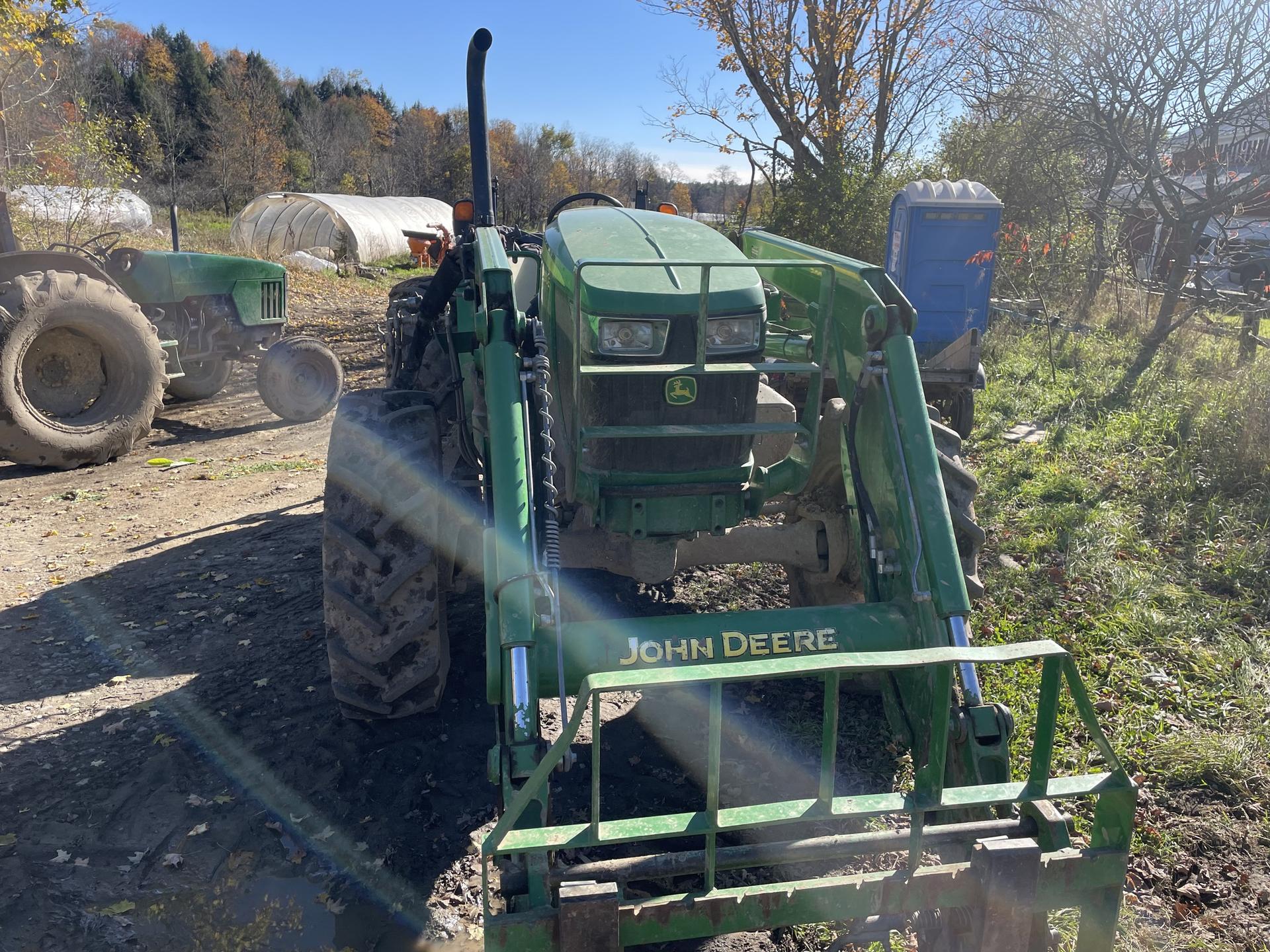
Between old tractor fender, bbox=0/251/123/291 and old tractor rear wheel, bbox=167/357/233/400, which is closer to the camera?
old tractor fender, bbox=0/251/123/291

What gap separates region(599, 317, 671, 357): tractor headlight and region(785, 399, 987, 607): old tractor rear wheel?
875 millimetres

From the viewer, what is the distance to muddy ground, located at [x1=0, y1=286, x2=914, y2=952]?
9.39 ft

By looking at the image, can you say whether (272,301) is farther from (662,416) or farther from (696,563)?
(662,416)

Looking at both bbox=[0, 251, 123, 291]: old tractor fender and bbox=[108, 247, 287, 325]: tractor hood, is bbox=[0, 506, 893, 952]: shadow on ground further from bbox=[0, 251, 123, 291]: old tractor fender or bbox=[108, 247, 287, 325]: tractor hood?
bbox=[108, 247, 287, 325]: tractor hood

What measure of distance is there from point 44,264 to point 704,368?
23.6 ft

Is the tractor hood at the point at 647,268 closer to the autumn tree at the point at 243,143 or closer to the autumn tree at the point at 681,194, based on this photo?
the autumn tree at the point at 243,143

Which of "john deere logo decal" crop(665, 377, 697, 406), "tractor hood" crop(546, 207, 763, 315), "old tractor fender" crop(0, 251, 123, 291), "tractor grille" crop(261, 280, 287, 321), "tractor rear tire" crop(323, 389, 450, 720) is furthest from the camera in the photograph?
"tractor grille" crop(261, 280, 287, 321)

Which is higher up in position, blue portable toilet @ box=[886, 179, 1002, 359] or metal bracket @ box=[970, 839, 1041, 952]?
blue portable toilet @ box=[886, 179, 1002, 359]

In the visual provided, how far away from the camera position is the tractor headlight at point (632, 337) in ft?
9.82

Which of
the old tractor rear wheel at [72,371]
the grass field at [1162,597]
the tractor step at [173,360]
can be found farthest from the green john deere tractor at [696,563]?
the tractor step at [173,360]

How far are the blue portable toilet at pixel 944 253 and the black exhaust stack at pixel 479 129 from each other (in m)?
6.09

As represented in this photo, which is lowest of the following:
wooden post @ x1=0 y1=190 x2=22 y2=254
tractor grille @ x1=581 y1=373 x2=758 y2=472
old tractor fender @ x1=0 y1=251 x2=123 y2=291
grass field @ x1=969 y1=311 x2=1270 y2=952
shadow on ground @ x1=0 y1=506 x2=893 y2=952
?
shadow on ground @ x1=0 y1=506 x2=893 y2=952

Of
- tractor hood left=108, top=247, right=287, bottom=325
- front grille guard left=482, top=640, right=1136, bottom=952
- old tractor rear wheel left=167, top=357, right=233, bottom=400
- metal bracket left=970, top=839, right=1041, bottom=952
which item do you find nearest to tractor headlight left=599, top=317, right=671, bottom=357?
front grille guard left=482, top=640, right=1136, bottom=952

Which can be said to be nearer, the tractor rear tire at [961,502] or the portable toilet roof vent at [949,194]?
the tractor rear tire at [961,502]
